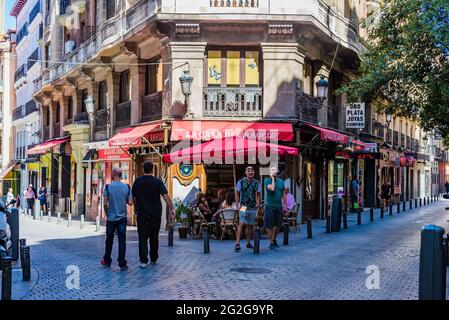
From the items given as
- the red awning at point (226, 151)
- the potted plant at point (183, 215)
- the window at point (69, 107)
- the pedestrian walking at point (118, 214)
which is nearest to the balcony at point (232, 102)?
the red awning at point (226, 151)

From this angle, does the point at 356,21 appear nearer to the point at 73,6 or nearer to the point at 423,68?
the point at 423,68

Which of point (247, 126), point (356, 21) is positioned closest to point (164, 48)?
point (247, 126)

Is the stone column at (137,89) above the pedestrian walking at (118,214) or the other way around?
above

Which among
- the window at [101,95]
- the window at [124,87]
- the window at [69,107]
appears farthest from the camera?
the window at [69,107]

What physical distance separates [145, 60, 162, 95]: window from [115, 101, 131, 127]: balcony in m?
1.49

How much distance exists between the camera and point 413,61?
56.0ft

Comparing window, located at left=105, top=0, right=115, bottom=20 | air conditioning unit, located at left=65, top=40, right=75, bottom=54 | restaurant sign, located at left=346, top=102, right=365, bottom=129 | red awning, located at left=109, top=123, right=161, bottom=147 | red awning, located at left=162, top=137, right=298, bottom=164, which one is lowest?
red awning, located at left=162, top=137, right=298, bottom=164

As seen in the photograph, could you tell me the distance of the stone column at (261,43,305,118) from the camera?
18891 millimetres

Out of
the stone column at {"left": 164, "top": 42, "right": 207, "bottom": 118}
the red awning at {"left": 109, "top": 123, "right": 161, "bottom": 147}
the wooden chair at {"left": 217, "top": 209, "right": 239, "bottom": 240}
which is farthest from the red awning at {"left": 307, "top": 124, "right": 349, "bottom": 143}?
the wooden chair at {"left": 217, "top": 209, "right": 239, "bottom": 240}

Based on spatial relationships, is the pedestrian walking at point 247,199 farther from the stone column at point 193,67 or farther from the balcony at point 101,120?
the balcony at point 101,120

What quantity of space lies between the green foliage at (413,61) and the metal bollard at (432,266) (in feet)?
31.2

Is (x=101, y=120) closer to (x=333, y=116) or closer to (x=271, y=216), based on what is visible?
(x=333, y=116)

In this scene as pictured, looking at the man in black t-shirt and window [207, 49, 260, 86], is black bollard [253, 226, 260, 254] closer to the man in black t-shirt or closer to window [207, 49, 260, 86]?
the man in black t-shirt

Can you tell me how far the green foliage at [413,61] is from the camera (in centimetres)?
1557
